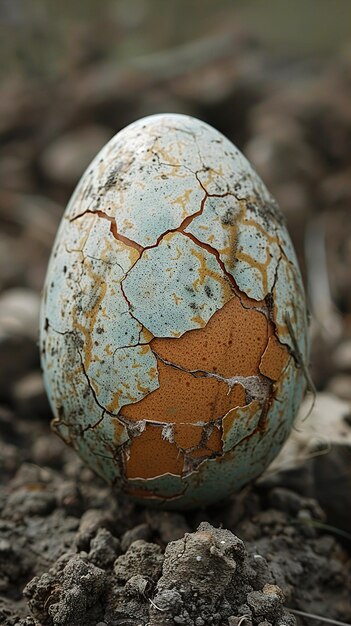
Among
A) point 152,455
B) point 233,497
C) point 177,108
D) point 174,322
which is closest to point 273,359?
point 174,322

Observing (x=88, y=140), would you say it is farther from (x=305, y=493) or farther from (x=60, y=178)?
(x=305, y=493)

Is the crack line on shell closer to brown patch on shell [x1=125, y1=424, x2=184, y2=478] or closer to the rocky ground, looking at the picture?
brown patch on shell [x1=125, y1=424, x2=184, y2=478]

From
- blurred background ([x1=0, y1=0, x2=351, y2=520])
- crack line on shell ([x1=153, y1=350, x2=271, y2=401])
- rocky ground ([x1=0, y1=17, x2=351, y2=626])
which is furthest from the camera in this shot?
blurred background ([x1=0, y1=0, x2=351, y2=520])

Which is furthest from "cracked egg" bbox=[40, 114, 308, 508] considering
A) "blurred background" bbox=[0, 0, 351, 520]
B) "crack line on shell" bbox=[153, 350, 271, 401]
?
"blurred background" bbox=[0, 0, 351, 520]

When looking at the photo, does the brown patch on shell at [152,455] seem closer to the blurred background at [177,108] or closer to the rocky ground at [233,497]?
the rocky ground at [233,497]

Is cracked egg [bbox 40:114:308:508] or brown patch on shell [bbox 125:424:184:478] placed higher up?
cracked egg [bbox 40:114:308:508]

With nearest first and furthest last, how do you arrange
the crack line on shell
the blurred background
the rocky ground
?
the rocky ground, the crack line on shell, the blurred background

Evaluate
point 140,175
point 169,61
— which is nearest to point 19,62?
point 169,61
